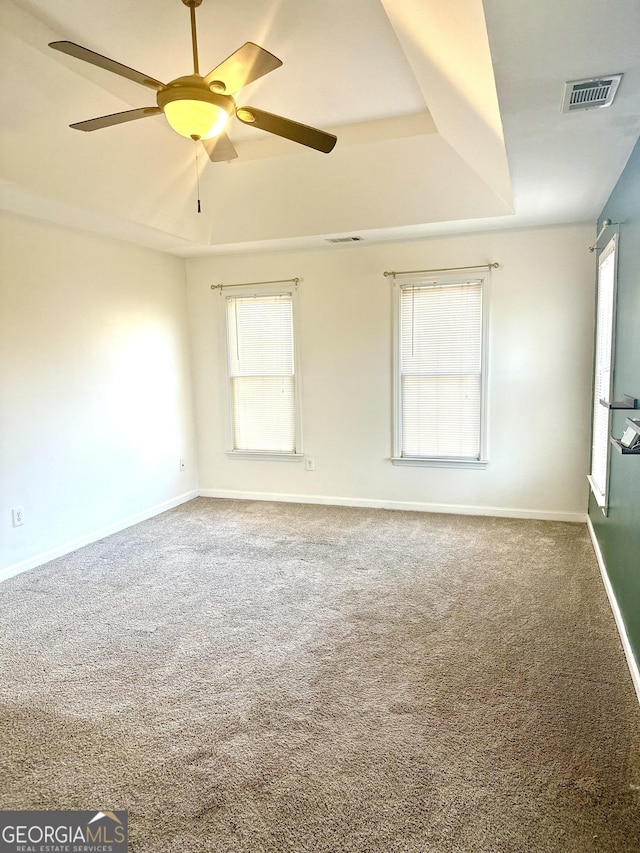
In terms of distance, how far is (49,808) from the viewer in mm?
1646

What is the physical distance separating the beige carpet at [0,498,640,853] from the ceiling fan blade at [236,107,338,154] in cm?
236

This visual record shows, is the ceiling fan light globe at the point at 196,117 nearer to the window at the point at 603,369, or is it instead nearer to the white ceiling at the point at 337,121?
the white ceiling at the point at 337,121

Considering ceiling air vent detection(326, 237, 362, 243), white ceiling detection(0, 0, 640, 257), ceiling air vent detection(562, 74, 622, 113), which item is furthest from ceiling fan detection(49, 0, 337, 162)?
ceiling air vent detection(326, 237, 362, 243)

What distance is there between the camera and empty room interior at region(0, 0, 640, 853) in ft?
5.78

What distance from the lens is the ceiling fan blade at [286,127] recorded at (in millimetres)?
2172

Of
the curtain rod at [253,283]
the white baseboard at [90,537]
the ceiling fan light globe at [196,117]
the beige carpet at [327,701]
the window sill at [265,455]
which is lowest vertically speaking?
the beige carpet at [327,701]

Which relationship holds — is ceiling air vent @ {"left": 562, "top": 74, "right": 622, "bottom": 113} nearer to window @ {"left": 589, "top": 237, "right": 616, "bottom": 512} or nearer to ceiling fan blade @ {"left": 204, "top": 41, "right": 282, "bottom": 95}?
ceiling fan blade @ {"left": 204, "top": 41, "right": 282, "bottom": 95}

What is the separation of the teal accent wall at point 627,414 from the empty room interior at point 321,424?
0.13 feet

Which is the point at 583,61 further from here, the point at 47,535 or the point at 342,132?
the point at 47,535

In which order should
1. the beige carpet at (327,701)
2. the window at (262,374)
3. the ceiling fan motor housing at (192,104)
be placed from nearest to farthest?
the beige carpet at (327,701) → the ceiling fan motor housing at (192,104) → the window at (262,374)

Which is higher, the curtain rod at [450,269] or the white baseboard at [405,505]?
the curtain rod at [450,269]

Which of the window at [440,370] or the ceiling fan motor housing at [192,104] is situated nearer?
the ceiling fan motor housing at [192,104]

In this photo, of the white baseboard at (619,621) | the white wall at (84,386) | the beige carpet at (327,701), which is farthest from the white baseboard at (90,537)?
the white baseboard at (619,621)

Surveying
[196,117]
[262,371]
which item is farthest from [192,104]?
[262,371]
